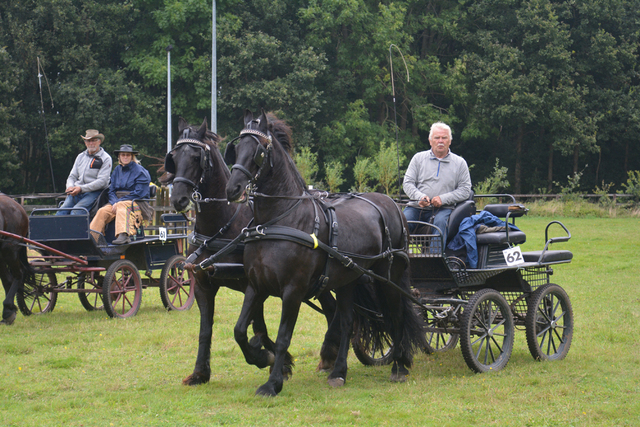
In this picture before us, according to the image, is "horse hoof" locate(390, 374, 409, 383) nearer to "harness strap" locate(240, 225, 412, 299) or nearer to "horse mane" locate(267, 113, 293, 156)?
"harness strap" locate(240, 225, 412, 299)

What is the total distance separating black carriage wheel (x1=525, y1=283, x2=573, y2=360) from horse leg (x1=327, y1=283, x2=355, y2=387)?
1.83 meters

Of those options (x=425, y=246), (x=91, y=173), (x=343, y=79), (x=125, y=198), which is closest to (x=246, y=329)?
(x=425, y=246)

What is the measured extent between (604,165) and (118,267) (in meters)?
36.5

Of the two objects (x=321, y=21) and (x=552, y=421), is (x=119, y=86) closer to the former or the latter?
(x=321, y=21)

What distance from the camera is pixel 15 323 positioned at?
9047 millimetres

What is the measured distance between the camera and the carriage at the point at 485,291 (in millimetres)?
6496

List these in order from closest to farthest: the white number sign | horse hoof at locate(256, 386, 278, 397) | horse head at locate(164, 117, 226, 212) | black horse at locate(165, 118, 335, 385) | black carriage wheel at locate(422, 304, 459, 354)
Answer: horse hoof at locate(256, 386, 278, 397), horse head at locate(164, 117, 226, 212), black horse at locate(165, 118, 335, 385), black carriage wheel at locate(422, 304, 459, 354), the white number sign

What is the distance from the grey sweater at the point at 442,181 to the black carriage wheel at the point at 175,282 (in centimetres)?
405

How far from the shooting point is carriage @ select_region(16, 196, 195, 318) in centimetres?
881

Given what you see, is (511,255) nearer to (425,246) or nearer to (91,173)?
(425,246)

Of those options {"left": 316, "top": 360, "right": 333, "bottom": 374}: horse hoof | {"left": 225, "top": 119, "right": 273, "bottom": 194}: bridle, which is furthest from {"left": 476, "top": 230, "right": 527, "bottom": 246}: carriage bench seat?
{"left": 225, "top": 119, "right": 273, "bottom": 194}: bridle

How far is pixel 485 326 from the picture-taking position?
6508 mm

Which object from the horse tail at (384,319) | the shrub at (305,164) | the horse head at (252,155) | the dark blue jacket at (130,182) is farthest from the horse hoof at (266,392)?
the shrub at (305,164)

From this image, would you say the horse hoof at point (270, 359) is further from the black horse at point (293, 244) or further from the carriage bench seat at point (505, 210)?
the carriage bench seat at point (505, 210)
